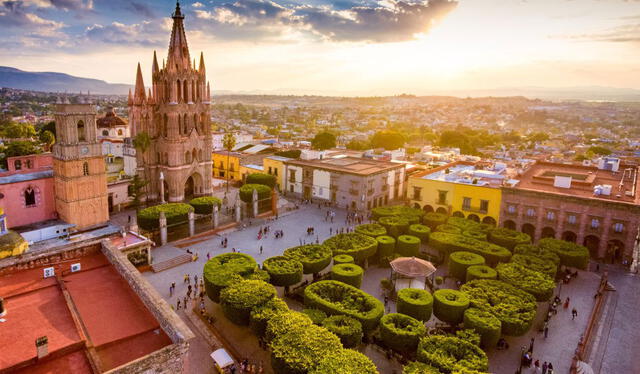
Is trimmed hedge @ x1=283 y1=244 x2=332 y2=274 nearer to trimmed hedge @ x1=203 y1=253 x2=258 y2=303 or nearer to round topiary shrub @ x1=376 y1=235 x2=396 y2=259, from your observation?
trimmed hedge @ x1=203 y1=253 x2=258 y2=303

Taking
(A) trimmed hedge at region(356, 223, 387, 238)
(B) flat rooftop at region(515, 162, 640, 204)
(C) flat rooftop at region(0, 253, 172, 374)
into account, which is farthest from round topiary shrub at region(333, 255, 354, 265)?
(B) flat rooftop at region(515, 162, 640, 204)

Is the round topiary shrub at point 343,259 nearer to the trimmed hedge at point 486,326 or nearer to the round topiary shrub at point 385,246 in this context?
the round topiary shrub at point 385,246

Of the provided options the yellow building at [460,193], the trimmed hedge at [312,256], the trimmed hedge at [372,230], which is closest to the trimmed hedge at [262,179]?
the yellow building at [460,193]

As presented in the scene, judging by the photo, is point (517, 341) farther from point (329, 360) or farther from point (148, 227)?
point (148, 227)

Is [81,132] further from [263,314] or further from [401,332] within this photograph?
[401,332]

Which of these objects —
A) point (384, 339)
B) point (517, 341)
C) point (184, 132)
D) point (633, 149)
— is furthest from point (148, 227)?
point (633, 149)
